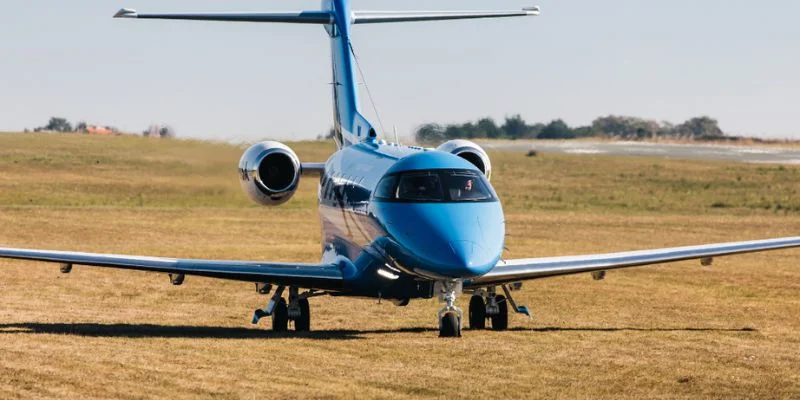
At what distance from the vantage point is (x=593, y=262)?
915 inches

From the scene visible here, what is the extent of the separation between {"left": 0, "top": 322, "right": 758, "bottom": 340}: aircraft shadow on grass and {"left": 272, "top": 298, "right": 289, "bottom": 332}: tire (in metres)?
0.26

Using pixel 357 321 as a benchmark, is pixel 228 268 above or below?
above

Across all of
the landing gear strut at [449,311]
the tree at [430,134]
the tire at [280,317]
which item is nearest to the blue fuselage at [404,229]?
the landing gear strut at [449,311]

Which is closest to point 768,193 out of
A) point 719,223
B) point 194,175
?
point 719,223

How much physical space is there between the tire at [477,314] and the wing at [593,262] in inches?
44.7

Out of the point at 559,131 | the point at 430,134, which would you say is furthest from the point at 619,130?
the point at 430,134

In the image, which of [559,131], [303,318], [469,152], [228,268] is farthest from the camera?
[559,131]

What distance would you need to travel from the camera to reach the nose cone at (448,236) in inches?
760

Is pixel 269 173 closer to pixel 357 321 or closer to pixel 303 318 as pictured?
pixel 357 321

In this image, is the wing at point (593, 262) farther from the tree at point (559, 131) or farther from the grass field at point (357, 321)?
the tree at point (559, 131)

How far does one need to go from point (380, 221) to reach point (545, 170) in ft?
212

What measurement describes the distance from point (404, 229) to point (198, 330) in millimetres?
4198

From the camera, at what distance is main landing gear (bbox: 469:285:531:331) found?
76.7 ft

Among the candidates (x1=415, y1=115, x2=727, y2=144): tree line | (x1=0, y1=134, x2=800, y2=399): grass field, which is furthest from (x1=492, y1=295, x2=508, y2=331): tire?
(x1=415, y1=115, x2=727, y2=144): tree line
